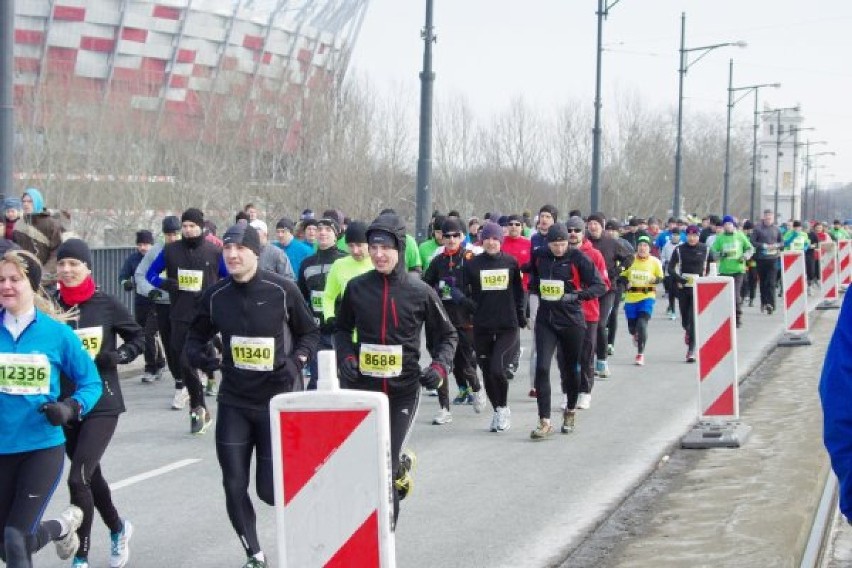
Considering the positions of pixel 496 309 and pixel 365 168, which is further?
pixel 365 168

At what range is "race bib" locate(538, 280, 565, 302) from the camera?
11789 millimetres

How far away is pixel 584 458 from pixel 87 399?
17.6 feet

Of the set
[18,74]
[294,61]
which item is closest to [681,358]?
[18,74]

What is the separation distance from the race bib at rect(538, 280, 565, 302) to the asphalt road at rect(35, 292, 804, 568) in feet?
3.96

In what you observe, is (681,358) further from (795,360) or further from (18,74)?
(18,74)

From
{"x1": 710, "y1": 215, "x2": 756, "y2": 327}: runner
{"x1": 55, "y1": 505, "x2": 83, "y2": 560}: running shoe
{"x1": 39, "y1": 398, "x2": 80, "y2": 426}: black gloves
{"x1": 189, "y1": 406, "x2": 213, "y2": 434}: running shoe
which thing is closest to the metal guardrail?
{"x1": 189, "y1": 406, "x2": 213, "y2": 434}: running shoe

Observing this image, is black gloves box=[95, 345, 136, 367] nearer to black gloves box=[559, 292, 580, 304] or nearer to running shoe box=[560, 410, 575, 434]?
black gloves box=[559, 292, 580, 304]

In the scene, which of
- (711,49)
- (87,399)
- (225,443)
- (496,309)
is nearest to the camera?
(87,399)

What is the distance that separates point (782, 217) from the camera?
144 m

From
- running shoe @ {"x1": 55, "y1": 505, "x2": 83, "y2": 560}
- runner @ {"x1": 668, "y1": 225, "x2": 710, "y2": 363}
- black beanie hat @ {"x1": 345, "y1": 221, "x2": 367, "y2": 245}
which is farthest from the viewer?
runner @ {"x1": 668, "y1": 225, "x2": 710, "y2": 363}

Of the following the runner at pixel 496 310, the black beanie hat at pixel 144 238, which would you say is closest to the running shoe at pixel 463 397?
the runner at pixel 496 310

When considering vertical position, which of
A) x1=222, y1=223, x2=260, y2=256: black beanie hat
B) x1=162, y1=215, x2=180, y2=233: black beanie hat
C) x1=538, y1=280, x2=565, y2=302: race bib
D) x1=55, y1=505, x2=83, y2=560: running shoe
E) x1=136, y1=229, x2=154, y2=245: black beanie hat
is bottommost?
x1=55, y1=505, x2=83, y2=560: running shoe

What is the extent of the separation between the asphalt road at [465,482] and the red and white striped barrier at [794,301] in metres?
5.68

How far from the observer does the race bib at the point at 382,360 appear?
763 cm
